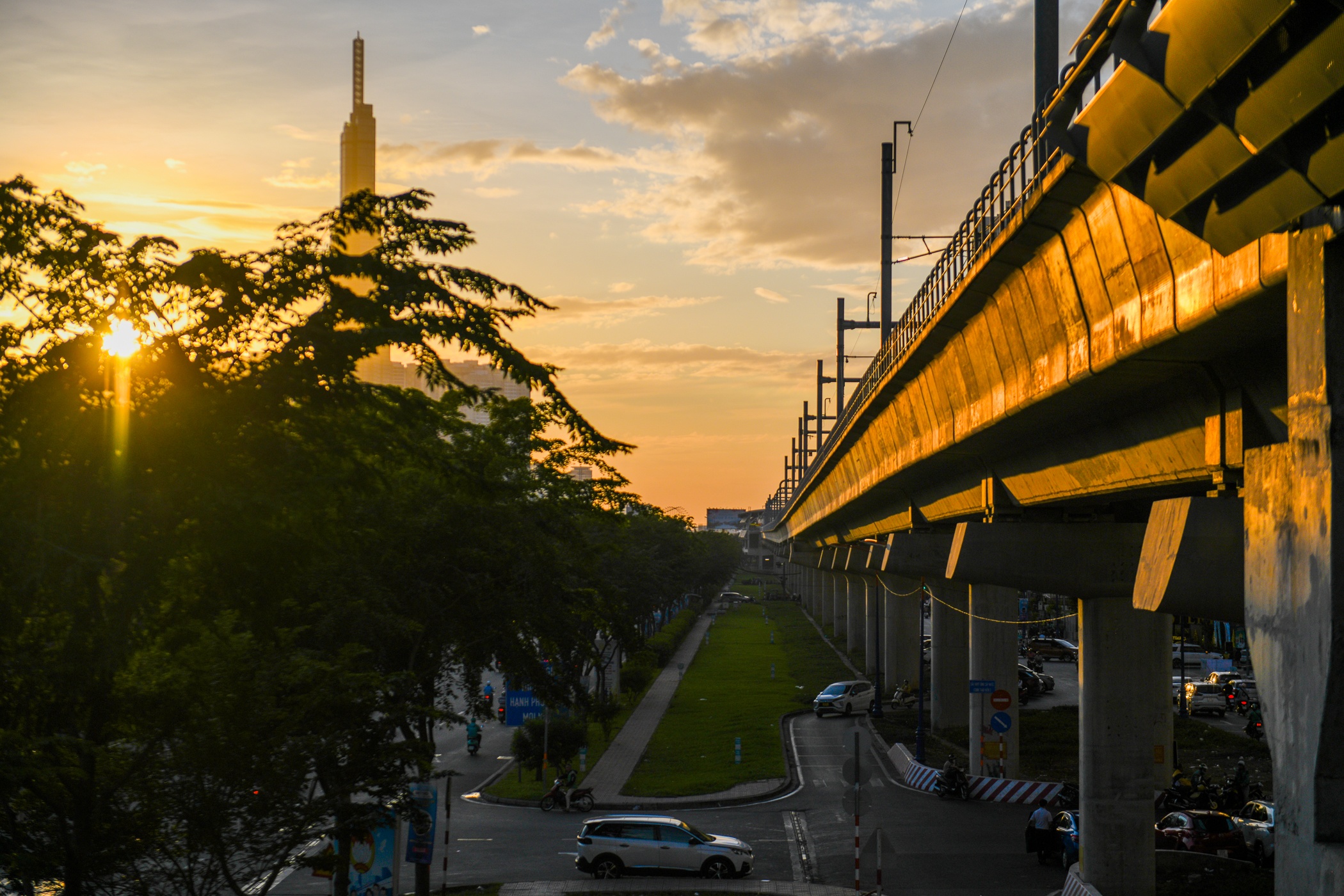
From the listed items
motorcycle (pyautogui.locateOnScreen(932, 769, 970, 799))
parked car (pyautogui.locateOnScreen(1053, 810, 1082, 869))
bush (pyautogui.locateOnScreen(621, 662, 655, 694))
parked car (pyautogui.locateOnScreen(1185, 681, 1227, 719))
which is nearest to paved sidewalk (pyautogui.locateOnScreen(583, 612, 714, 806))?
bush (pyautogui.locateOnScreen(621, 662, 655, 694))

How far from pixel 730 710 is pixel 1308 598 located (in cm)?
4652

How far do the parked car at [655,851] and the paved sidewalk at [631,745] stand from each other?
812cm

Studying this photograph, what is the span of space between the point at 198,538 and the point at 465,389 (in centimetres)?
292

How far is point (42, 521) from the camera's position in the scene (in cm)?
900

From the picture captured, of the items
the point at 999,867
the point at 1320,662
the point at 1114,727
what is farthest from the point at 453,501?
the point at 1320,662

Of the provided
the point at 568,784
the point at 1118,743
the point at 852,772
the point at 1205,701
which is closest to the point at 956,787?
the point at 568,784

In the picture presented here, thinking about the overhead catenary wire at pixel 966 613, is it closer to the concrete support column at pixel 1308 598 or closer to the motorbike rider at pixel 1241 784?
the motorbike rider at pixel 1241 784

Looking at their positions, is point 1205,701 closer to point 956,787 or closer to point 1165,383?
point 956,787

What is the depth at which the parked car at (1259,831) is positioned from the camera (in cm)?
2473

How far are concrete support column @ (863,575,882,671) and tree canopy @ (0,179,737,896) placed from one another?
52312 mm

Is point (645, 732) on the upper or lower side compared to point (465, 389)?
lower

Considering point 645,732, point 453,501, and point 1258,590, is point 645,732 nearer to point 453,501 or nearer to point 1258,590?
point 453,501

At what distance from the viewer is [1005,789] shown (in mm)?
33406

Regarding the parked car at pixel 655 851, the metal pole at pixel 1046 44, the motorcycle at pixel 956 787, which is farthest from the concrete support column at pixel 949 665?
the metal pole at pixel 1046 44
